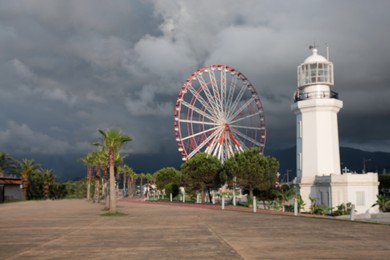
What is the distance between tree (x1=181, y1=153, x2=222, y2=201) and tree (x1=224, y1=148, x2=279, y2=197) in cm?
599

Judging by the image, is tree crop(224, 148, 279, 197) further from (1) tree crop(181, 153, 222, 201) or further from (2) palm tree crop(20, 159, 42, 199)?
(2) palm tree crop(20, 159, 42, 199)

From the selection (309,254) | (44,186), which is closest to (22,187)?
(44,186)

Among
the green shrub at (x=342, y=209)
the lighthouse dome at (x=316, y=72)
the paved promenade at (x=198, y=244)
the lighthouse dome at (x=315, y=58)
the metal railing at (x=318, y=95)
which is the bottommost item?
the green shrub at (x=342, y=209)

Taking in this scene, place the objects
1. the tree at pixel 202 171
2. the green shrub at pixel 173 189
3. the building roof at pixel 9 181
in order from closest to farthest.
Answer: the tree at pixel 202 171 → the building roof at pixel 9 181 → the green shrub at pixel 173 189

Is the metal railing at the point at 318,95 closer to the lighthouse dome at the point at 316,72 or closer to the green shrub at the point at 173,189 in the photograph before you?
the lighthouse dome at the point at 316,72

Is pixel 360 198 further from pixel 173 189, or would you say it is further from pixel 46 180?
pixel 46 180

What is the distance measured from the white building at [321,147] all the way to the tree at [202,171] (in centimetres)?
1152

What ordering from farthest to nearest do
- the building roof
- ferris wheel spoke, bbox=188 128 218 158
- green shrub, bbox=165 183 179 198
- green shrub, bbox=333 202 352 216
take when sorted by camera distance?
green shrub, bbox=165 183 179 198 < the building roof < ferris wheel spoke, bbox=188 128 218 158 < green shrub, bbox=333 202 352 216

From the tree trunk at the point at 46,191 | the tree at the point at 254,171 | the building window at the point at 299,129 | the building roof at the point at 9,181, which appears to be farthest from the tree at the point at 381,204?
the tree trunk at the point at 46,191

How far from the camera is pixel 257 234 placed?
17.5m

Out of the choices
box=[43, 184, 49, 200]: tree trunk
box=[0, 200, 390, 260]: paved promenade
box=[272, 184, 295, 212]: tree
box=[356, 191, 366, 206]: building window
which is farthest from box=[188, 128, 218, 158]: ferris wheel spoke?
box=[0, 200, 390, 260]: paved promenade

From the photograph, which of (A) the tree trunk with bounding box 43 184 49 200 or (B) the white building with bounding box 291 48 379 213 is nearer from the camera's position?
(B) the white building with bounding box 291 48 379 213

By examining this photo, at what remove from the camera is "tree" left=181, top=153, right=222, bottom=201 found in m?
56.9

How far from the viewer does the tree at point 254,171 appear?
1906 inches
